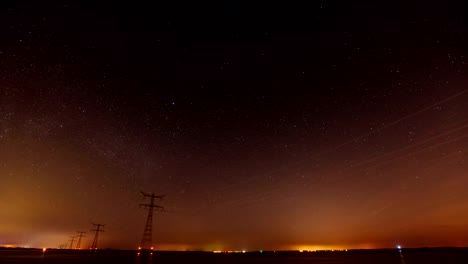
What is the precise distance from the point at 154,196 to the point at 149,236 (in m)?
11.9

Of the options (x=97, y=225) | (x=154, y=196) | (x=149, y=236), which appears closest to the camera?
(x=149, y=236)

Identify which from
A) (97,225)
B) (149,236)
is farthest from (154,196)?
(97,225)

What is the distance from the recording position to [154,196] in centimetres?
8044

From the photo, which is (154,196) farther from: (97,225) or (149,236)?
(97,225)

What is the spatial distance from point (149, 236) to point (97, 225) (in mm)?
116732

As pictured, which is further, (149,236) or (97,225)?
(97,225)

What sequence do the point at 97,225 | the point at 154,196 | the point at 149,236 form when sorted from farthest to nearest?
the point at 97,225, the point at 154,196, the point at 149,236

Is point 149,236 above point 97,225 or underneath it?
underneath

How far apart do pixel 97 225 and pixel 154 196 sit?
A: 10982 cm

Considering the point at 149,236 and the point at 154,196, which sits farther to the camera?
the point at 154,196

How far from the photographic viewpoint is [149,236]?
7081 centimetres

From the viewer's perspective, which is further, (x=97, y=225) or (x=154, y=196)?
(x=97, y=225)

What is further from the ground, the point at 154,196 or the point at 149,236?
the point at 154,196
